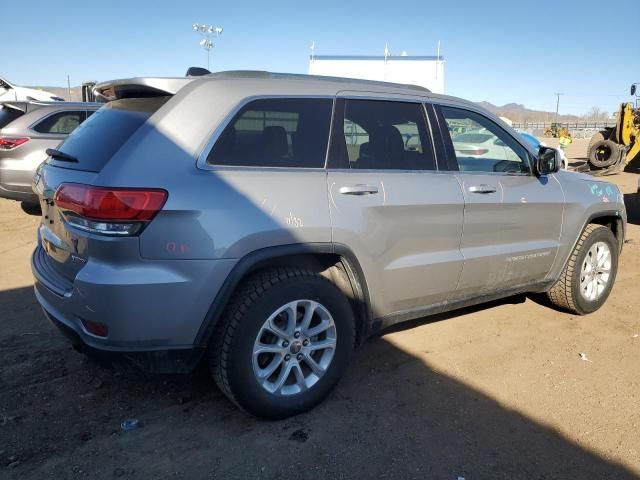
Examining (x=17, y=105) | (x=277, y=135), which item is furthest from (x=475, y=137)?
(x=17, y=105)

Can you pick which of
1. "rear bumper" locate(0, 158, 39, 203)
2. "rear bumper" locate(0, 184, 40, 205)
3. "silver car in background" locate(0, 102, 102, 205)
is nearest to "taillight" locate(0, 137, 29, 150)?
"silver car in background" locate(0, 102, 102, 205)

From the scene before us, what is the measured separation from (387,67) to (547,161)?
1779 cm

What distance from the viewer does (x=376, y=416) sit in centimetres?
301

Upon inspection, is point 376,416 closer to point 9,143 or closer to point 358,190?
point 358,190

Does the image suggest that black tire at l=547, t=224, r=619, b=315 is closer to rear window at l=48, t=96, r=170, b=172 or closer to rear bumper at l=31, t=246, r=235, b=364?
rear bumper at l=31, t=246, r=235, b=364

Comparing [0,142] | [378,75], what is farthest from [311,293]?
[378,75]

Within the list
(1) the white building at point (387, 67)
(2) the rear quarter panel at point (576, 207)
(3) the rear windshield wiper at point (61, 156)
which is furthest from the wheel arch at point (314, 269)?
(1) the white building at point (387, 67)

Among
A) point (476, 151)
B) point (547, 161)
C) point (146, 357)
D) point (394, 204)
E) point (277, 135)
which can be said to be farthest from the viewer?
point (476, 151)

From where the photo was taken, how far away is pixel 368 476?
2.51 meters

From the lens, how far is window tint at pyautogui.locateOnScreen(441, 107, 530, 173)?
367 cm

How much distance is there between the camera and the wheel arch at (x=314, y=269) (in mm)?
2602

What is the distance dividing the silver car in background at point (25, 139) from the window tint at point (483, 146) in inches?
225

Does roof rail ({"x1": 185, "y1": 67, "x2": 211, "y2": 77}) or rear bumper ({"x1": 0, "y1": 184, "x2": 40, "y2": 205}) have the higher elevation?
roof rail ({"x1": 185, "y1": 67, "x2": 211, "y2": 77})

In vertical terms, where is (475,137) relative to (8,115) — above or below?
below
